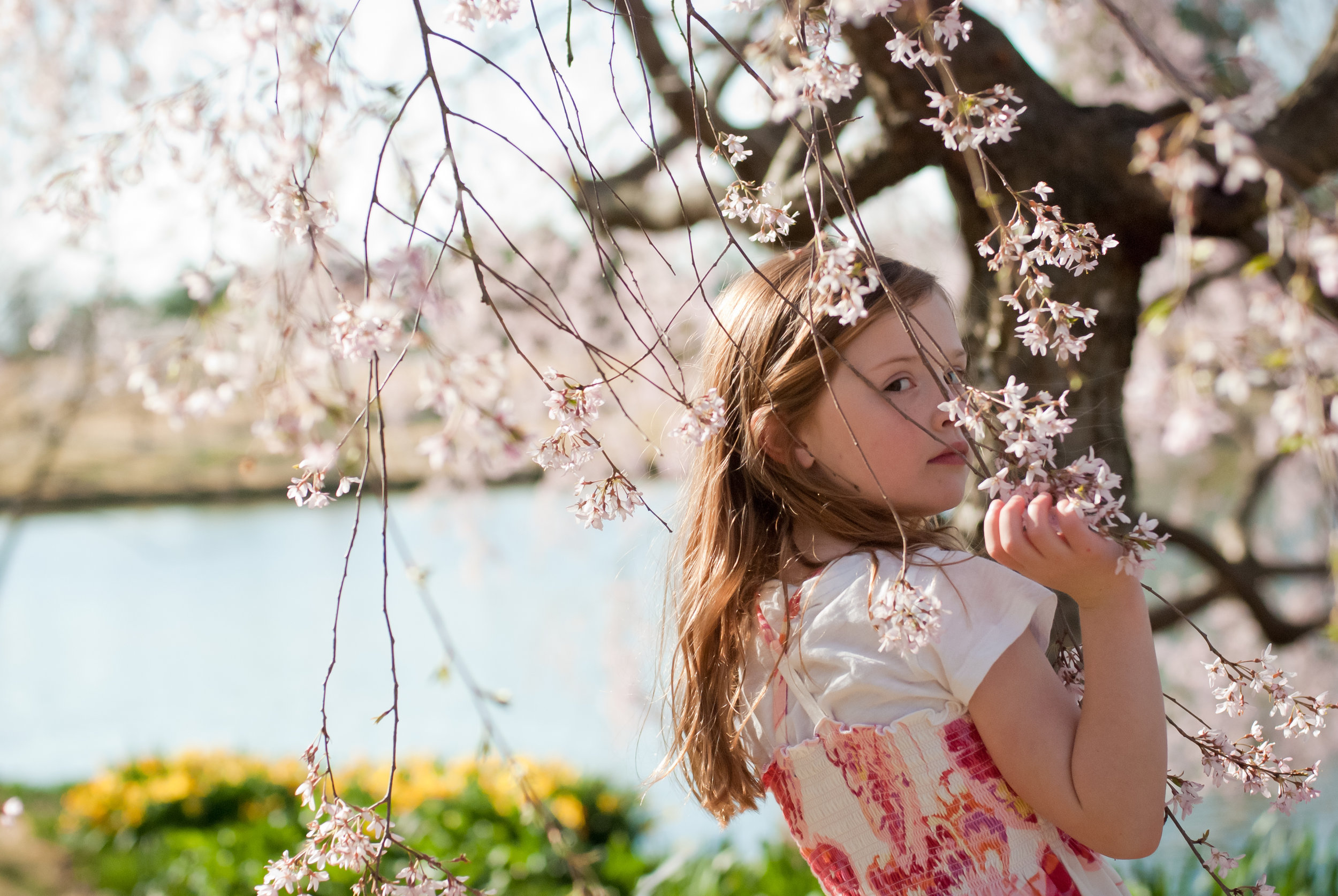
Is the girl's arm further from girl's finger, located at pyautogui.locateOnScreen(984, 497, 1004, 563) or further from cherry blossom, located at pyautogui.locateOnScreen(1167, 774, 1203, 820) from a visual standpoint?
cherry blossom, located at pyautogui.locateOnScreen(1167, 774, 1203, 820)

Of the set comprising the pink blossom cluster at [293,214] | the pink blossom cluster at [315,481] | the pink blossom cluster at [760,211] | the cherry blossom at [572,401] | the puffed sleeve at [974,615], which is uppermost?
the pink blossom cluster at [293,214]

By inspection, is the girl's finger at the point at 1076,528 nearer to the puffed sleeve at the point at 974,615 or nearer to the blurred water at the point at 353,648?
the puffed sleeve at the point at 974,615

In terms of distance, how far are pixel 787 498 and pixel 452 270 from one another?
12.7 ft

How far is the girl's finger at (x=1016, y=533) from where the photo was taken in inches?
36.3

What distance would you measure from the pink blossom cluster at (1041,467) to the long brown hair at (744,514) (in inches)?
11.8

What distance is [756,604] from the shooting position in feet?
4.18

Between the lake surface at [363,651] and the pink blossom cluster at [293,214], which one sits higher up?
the lake surface at [363,651]

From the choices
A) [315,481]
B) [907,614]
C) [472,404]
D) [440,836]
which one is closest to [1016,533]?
[907,614]

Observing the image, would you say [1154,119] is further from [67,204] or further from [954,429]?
[67,204]

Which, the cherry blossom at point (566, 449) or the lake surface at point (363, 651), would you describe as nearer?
the cherry blossom at point (566, 449)

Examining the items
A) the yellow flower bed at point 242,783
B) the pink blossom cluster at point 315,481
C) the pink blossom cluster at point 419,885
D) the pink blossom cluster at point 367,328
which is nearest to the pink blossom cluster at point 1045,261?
the pink blossom cluster at point 367,328

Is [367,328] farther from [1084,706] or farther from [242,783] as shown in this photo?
[242,783]

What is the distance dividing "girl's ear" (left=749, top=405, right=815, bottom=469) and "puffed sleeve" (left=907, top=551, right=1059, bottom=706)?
0.22 m

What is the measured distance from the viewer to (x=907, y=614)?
2.82 ft
